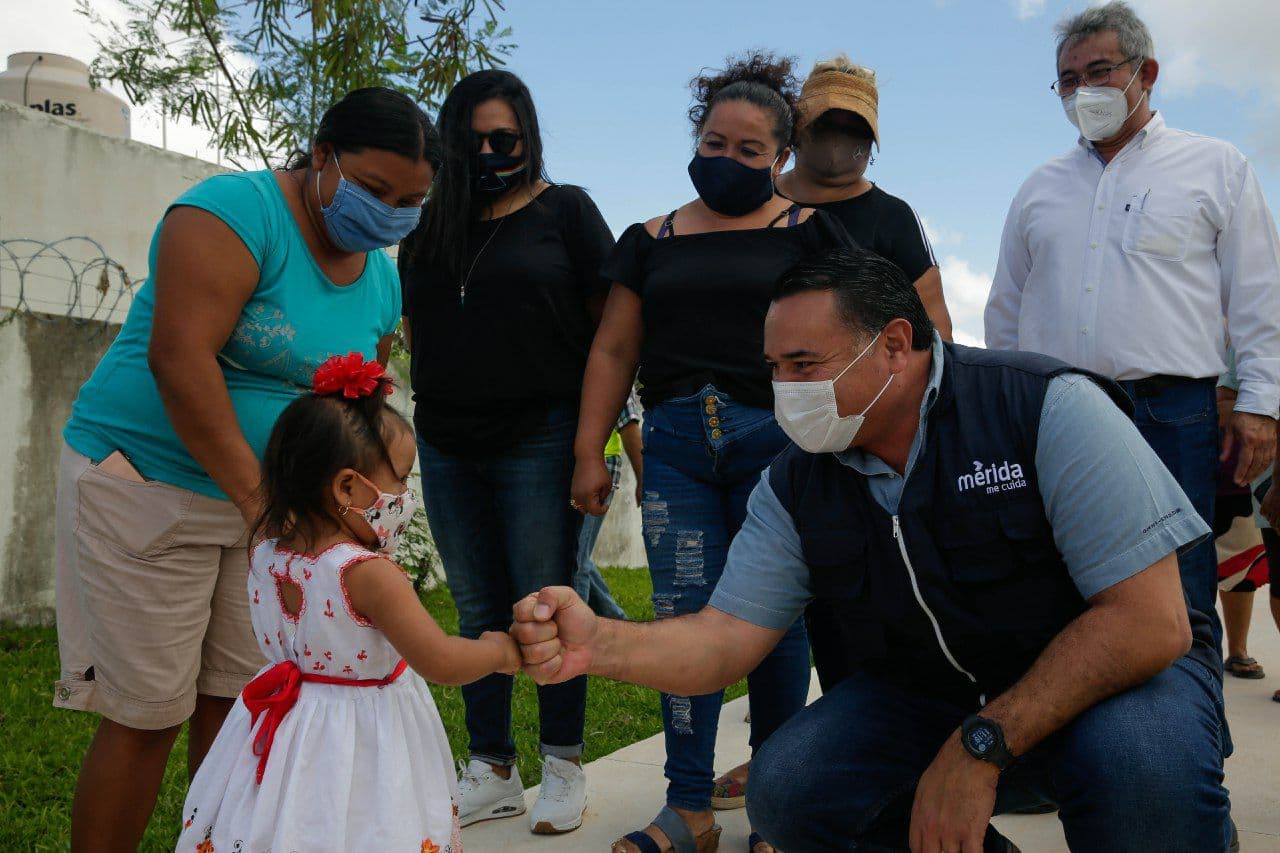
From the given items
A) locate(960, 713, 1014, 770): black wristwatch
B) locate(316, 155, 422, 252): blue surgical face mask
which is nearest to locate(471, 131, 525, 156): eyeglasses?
locate(316, 155, 422, 252): blue surgical face mask

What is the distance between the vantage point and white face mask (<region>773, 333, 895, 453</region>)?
7.71 feet

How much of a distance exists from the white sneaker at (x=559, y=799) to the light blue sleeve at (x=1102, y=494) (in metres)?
1.71

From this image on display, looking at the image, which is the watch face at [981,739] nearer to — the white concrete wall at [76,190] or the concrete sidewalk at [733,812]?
the concrete sidewalk at [733,812]

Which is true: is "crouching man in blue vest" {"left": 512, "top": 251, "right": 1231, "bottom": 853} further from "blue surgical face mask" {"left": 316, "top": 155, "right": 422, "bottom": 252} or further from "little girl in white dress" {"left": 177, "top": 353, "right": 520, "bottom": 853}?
"blue surgical face mask" {"left": 316, "top": 155, "right": 422, "bottom": 252}

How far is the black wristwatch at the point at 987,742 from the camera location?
208 centimetres

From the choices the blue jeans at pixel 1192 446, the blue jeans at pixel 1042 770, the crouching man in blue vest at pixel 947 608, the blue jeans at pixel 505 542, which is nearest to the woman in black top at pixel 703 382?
the blue jeans at pixel 505 542

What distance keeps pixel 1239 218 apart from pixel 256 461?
2.85 m

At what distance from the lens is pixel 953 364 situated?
2.42 metres

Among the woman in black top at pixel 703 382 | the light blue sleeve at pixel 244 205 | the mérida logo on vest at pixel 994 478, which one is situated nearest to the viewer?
the mérida logo on vest at pixel 994 478

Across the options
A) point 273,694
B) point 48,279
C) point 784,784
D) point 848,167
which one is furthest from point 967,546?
point 48,279

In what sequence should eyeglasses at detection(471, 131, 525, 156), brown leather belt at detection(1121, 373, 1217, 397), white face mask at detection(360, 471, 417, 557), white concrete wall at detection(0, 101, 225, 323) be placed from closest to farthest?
white face mask at detection(360, 471, 417, 557) → brown leather belt at detection(1121, 373, 1217, 397) → eyeglasses at detection(471, 131, 525, 156) → white concrete wall at detection(0, 101, 225, 323)

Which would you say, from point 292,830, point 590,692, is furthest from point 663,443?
point 590,692

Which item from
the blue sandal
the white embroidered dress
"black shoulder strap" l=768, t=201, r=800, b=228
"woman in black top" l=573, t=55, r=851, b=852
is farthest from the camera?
"black shoulder strap" l=768, t=201, r=800, b=228

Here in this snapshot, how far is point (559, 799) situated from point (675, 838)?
0.46 m
